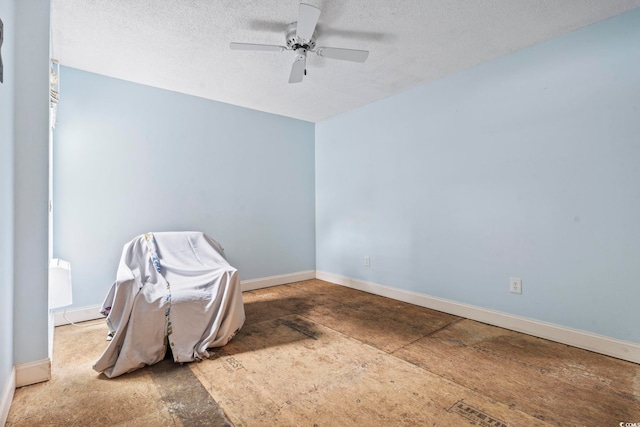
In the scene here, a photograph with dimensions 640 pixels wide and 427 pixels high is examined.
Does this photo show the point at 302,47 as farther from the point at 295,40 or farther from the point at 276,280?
the point at 276,280

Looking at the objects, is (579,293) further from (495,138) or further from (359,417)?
(359,417)

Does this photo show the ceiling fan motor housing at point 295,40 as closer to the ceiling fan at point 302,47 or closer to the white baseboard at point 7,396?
the ceiling fan at point 302,47

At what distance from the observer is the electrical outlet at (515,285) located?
2.55 metres

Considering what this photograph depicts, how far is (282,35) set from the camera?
7.73 ft

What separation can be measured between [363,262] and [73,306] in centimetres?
306

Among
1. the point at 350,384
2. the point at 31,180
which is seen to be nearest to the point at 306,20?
the point at 31,180

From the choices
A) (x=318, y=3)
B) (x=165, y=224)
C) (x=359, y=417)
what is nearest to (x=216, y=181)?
(x=165, y=224)

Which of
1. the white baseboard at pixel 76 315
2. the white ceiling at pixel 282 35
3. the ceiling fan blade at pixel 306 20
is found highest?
the white ceiling at pixel 282 35

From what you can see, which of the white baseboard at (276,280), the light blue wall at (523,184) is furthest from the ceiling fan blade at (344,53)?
the white baseboard at (276,280)

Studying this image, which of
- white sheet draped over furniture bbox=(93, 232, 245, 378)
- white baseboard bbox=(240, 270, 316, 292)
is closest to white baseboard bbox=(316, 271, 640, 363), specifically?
white baseboard bbox=(240, 270, 316, 292)

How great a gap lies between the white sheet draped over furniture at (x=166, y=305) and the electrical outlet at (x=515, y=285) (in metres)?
2.30

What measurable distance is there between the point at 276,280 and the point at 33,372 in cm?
263

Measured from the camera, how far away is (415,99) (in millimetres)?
3330

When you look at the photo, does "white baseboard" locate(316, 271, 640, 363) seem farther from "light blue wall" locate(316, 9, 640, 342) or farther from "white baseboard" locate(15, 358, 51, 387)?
"white baseboard" locate(15, 358, 51, 387)
